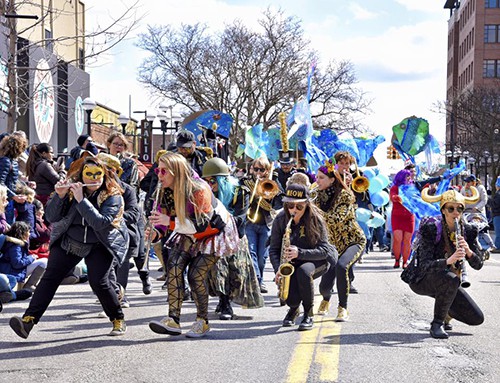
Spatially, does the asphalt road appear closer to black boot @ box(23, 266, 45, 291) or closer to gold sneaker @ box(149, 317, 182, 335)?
gold sneaker @ box(149, 317, 182, 335)

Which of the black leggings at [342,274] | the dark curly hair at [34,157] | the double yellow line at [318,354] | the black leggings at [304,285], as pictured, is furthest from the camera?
the dark curly hair at [34,157]

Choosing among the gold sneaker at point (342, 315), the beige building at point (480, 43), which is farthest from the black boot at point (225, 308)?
the beige building at point (480, 43)

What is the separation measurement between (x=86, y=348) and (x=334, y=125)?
45.1m

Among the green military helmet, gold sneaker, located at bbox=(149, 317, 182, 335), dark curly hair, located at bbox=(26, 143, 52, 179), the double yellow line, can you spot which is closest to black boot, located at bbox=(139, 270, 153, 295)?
the green military helmet

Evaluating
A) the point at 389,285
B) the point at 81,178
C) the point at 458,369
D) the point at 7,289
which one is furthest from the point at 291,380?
the point at 389,285

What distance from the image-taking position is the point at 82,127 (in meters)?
33.9

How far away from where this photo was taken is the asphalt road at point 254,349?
6762 mm

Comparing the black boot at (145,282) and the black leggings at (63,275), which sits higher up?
the black leggings at (63,275)

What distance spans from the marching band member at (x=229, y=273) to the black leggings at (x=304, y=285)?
1.38ft

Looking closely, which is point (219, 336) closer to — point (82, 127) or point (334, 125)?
point (82, 127)

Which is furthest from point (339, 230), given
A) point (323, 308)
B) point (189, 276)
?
point (189, 276)

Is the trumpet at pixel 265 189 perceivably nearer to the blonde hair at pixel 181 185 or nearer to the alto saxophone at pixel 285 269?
the alto saxophone at pixel 285 269

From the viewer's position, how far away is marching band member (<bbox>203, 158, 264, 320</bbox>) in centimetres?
919

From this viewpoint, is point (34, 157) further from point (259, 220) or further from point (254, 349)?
point (254, 349)
